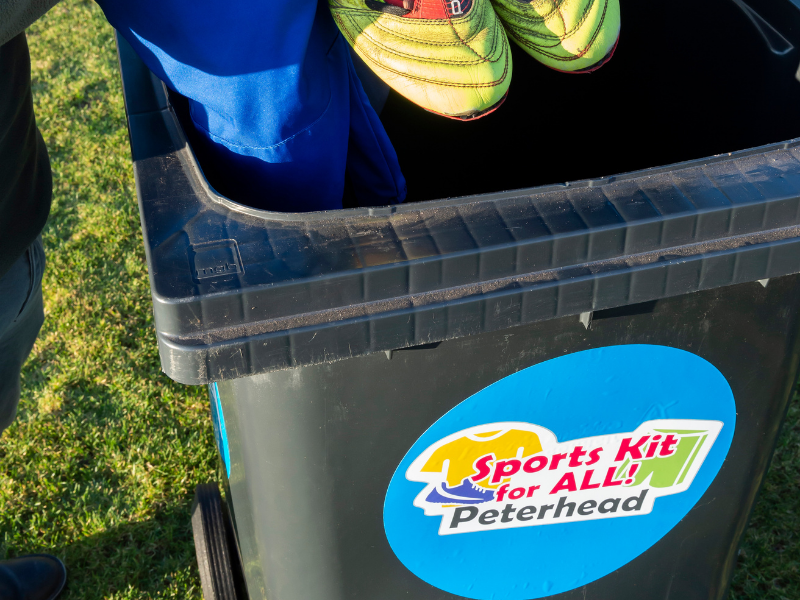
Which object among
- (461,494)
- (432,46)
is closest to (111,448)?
(461,494)

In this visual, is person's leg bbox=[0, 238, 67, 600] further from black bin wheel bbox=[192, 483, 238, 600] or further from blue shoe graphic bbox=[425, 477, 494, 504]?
blue shoe graphic bbox=[425, 477, 494, 504]

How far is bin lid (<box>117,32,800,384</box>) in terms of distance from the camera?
78 centimetres

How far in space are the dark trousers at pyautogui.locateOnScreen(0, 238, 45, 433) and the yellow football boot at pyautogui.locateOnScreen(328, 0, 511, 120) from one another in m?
0.83

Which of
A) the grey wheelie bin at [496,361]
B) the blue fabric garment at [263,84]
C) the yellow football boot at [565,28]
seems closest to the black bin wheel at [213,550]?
the grey wheelie bin at [496,361]

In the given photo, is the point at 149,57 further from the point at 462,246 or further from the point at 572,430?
the point at 572,430

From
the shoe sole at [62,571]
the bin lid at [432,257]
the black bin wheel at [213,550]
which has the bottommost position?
the shoe sole at [62,571]

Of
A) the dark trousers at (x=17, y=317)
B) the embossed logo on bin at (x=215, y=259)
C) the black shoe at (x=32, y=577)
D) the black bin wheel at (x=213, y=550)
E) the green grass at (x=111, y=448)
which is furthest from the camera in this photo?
the green grass at (x=111, y=448)

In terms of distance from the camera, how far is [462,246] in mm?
816

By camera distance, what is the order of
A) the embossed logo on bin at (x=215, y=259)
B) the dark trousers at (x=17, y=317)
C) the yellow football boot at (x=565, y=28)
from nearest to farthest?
the embossed logo on bin at (x=215, y=259), the yellow football boot at (x=565, y=28), the dark trousers at (x=17, y=317)

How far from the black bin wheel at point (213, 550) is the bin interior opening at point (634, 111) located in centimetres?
81

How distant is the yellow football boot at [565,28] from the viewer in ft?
3.39

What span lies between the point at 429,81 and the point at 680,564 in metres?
0.93

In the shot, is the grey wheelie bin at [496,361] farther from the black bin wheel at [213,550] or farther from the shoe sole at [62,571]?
the shoe sole at [62,571]

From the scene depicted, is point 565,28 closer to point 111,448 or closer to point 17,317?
point 17,317
